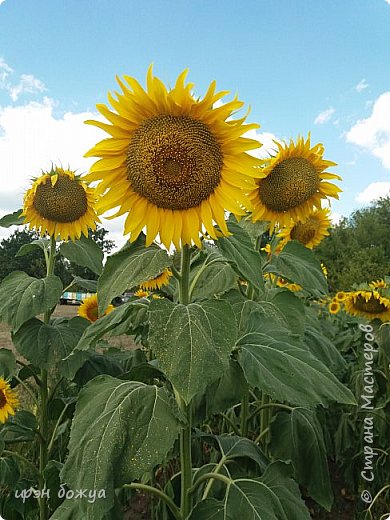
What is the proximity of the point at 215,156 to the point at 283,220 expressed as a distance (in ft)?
2.62

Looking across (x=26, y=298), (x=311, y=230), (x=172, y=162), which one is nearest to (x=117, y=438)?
(x=172, y=162)

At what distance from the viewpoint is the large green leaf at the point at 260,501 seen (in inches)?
50.5

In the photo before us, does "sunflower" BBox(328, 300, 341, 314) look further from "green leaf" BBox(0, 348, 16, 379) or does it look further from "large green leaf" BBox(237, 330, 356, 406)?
"large green leaf" BBox(237, 330, 356, 406)

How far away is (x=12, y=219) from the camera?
7.71ft

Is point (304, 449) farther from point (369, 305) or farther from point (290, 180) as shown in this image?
point (369, 305)

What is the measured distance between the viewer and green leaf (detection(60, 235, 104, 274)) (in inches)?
86.1

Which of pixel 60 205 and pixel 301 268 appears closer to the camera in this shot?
pixel 301 268

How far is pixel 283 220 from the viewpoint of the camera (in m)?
1.95

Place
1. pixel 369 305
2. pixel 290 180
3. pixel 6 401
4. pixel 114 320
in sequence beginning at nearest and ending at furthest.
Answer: pixel 114 320 < pixel 290 180 < pixel 6 401 < pixel 369 305

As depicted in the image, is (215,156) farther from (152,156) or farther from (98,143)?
(98,143)

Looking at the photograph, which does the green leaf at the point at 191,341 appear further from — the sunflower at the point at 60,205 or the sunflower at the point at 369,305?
the sunflower at the point at 369,305

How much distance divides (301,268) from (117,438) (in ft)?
3.22

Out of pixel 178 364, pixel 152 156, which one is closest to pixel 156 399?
pixel 178 364

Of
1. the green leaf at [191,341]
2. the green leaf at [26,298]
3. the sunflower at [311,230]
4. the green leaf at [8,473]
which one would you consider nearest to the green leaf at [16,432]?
the green leaf at [8,473]
